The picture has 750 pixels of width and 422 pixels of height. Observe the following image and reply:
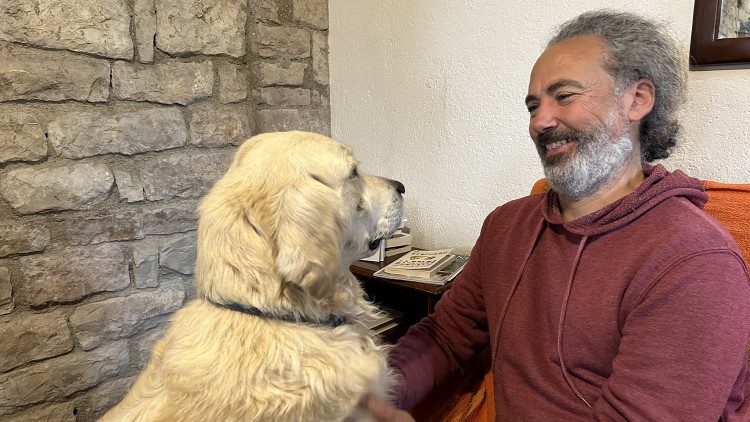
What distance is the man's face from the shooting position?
100 cm

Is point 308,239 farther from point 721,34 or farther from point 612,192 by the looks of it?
point 721,34

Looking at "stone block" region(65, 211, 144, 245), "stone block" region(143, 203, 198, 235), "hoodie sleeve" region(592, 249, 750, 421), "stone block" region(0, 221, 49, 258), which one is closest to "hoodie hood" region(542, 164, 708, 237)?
"hoodie sleeve" region(592, 249, 750, 421)

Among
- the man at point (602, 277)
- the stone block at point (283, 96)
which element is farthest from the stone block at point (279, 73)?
the man at point (602, 277)

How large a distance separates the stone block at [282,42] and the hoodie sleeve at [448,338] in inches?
51.0

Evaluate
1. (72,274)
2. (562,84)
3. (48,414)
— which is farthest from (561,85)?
(48,414)

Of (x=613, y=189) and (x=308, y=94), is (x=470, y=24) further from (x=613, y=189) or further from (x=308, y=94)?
(x=613, y=189)

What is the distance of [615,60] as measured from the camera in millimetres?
1007

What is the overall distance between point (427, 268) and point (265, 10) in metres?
1.27

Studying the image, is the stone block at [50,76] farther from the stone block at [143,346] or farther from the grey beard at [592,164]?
the grey beard at [592,164]

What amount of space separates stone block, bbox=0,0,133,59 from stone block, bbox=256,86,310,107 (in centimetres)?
55

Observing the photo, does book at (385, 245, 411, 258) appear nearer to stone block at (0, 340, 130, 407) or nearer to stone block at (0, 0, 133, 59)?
stone block at (0, 340, 130, 407)

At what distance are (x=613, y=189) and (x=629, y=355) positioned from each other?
1.28ft

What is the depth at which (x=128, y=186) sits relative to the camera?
156cm

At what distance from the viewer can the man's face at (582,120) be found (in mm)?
997
